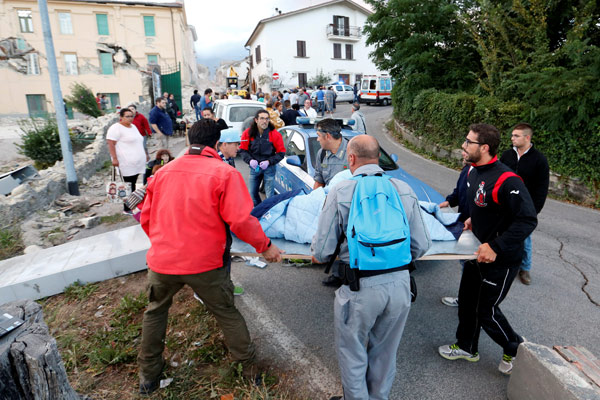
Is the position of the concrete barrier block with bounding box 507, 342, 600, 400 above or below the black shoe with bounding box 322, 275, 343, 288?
above

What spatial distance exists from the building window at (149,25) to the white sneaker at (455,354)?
35775mm

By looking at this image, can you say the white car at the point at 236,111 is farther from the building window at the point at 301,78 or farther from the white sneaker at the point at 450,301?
the building window at the point at 301,78

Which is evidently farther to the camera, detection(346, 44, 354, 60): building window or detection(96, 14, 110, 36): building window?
detection(346, 44, 354, 60): building window

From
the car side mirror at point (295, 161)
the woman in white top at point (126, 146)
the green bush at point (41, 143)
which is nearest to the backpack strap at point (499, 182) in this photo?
the car side mirror at point (295, 161)

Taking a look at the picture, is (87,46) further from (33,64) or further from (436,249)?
(436,249)

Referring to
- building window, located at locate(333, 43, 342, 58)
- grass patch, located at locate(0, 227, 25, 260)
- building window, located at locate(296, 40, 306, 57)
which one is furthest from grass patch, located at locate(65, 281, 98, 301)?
building window, located at locate(333, 43, 342, 58)

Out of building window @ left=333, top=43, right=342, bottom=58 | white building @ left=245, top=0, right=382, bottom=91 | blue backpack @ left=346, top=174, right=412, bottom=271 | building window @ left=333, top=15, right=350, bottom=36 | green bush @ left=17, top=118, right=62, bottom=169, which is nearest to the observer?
blue backpack @ left=346, top=174, right=412, bottom=271

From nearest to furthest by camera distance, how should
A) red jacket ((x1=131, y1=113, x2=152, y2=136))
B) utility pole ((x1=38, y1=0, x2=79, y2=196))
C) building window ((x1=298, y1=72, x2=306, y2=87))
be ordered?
utility pole ((x1=38, y1=0, x2=79, y2=196))
red jacket ((x1=131, y1=113, x2=152, y2=136))
building window ((x1=298, y1=72, x2=306, y2=87))

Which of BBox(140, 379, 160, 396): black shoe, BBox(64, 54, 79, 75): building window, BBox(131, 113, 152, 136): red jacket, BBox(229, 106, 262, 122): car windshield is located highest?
BBox(64, 54, 79, 75): building window

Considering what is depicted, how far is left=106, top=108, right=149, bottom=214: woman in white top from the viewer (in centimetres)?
639

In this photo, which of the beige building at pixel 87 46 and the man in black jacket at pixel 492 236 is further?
the beige building at pixel 87 46

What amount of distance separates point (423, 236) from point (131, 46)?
3650 cm

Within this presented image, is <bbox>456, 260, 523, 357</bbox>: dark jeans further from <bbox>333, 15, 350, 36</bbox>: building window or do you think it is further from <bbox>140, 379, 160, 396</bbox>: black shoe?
<bbox>333, 15, 350, 36</bbox>: building window

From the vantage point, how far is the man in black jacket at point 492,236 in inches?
102
